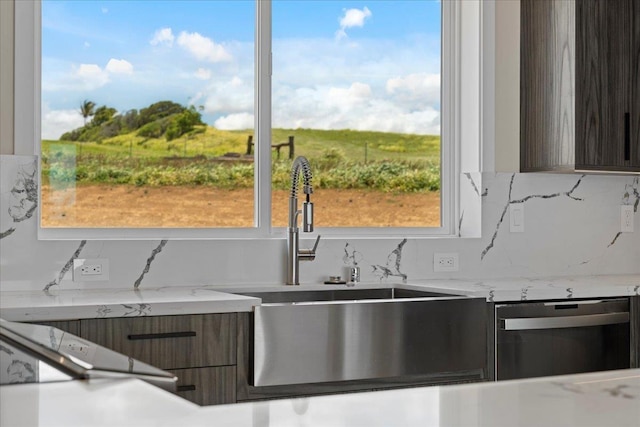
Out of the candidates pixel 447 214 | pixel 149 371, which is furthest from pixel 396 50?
pixel 149 371

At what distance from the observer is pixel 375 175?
379cm

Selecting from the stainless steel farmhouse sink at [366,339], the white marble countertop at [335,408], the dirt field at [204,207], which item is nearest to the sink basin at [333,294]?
the stainless steel farmhouse sink at [366,339]

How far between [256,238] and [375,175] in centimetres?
66

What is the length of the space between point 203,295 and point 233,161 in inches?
35.3

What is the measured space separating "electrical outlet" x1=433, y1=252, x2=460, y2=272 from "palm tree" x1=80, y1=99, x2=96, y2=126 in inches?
59.1

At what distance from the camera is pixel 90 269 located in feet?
10.1

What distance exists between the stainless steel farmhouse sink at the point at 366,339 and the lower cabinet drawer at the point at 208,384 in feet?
0.24

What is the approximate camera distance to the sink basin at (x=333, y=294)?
3.24 m

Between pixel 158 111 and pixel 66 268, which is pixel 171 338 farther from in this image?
pixel 158 111

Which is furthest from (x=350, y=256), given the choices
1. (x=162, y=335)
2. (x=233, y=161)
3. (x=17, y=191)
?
(x=17, y=191)

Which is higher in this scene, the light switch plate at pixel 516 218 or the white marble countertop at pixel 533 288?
the light switch plate at pixel 516 218

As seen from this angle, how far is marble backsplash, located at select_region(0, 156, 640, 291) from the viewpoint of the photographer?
3035 mm

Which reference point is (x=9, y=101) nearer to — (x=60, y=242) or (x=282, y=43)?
(x=60, y=242)

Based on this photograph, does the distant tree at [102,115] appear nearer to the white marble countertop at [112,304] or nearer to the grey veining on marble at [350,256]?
the white marble countertop at [112,304]
